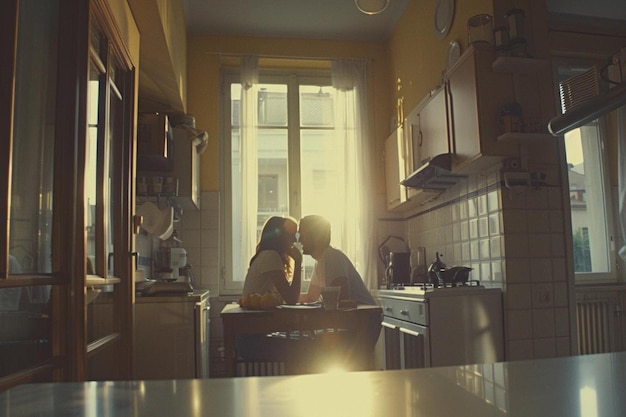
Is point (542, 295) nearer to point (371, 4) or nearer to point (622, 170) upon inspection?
point (622, 170)

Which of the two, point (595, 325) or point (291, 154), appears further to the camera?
point (291, 154)

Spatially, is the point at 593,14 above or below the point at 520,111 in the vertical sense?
above

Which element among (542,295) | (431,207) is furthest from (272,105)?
(542,295)

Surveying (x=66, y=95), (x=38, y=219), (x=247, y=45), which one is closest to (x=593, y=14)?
(x=247, y=45)

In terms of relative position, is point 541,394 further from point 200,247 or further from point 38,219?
point 200,247

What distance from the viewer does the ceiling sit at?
4.50 meters

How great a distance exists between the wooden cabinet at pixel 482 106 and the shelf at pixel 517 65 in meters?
0.05

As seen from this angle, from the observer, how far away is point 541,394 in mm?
428

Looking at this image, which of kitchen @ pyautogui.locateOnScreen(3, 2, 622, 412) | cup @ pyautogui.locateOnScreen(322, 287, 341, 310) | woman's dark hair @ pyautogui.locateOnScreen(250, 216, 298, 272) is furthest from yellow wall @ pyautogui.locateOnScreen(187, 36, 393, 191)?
cup @ pyautogui.locateOnScreen(322, 287, 341, 310)

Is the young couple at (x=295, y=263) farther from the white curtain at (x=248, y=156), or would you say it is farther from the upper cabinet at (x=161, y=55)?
the white curtain at (x=248, y=156)

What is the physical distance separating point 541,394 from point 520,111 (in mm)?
2848

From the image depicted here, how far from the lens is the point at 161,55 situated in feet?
11.4

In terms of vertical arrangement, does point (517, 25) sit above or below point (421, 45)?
below

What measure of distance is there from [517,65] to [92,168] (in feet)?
7.37
